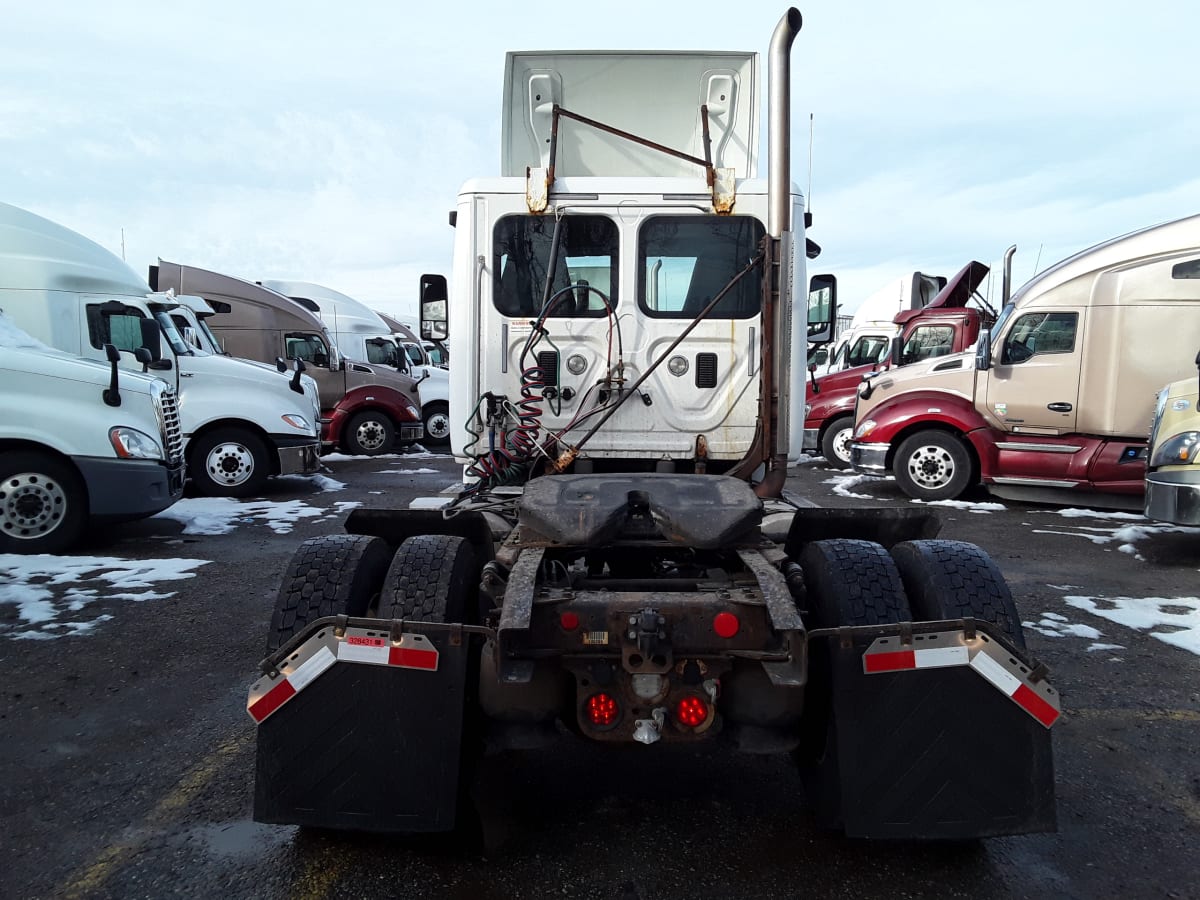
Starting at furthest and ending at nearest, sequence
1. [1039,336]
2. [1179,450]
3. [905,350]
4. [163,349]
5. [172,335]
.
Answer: [905,350], [172,335], [163,349], [1039,336], [1179,450]

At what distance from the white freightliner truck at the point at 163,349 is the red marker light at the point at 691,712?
8140mm

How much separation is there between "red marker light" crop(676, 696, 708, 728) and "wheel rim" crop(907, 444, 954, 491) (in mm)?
8451

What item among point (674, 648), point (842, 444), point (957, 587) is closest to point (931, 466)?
point (842, 444)

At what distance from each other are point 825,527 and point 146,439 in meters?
6.12

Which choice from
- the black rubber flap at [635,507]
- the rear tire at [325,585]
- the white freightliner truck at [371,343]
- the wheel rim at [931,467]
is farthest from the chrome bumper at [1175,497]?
the white freightliner truck at [371,343]

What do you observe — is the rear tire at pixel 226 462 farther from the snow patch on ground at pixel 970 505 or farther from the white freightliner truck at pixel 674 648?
the snow patch on ground at pixel 970 505

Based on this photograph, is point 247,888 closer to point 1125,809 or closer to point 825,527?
point 825,527

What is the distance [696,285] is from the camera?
4.89 meters

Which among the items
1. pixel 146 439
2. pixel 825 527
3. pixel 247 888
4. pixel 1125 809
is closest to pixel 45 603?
pixel 146 439

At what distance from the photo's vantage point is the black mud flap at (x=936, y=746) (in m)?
2.49

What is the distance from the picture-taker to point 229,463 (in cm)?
1016

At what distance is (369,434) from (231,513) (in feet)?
19.0

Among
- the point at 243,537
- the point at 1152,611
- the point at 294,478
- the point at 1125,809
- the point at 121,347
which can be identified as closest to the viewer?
the point at 1125,809

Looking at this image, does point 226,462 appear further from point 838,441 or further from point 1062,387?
point 1062,387
